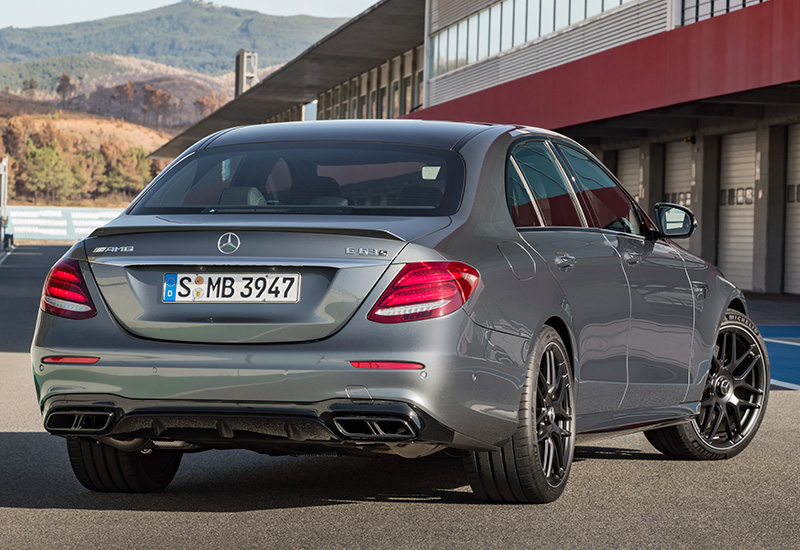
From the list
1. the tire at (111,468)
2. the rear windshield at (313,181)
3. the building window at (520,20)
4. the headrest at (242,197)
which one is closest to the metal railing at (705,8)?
the building window at (520,20)

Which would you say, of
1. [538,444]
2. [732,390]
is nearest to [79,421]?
[538,444]

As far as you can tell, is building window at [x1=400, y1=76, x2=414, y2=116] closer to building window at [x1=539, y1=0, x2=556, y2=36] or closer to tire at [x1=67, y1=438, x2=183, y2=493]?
building window at [x1=539, y1=0, x2=556, y2=36]

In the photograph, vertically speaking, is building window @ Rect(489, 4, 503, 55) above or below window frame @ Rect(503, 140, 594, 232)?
above

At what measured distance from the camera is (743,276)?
32562mm

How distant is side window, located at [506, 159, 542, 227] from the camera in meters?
5.57

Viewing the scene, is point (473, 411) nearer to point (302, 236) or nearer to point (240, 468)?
point (302, 236)

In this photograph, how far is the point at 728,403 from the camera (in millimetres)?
7266

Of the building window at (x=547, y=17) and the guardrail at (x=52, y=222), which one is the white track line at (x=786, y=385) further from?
the guardrail at (x=52, y=222)

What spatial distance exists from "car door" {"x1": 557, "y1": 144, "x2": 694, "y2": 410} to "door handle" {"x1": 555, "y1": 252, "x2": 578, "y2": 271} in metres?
0.53

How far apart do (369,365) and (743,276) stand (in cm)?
2913

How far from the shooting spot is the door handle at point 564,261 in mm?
5664

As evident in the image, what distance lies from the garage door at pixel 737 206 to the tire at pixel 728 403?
24.9 meters

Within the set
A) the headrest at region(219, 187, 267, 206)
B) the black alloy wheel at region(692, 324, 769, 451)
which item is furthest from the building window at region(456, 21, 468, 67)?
the headrest at region(219, 187, 267, 206)

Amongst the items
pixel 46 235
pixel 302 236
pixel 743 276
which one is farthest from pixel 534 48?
pixel 46 235
